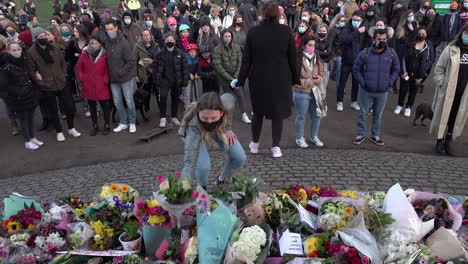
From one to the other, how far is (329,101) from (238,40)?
2.62 meters

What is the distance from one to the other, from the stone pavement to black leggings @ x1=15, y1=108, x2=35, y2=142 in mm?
1259

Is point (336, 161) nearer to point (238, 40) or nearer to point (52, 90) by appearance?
point (238, 40)

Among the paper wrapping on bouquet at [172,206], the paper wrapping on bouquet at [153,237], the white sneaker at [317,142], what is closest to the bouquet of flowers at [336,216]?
the paper wrapping on bouquet at [172,206]

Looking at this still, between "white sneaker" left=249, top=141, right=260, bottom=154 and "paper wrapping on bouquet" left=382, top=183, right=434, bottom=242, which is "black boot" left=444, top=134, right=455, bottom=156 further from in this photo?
"paper wrapping on bouquet" left=382, top=183, right=434, bottom=242

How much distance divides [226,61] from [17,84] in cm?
381

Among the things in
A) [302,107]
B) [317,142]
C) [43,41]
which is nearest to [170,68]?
[43,41]

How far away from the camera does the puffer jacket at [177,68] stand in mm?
7500

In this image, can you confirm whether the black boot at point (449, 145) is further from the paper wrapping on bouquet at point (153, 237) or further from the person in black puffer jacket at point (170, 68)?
the paper wrapping on bouquet at point (153, 237)

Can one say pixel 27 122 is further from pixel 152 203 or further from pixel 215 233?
pixel 215 233

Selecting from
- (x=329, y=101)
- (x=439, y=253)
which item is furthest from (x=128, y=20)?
(x=439, y=253)

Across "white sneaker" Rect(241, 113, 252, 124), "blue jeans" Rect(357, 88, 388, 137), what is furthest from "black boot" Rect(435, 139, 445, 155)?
"white sneaker" Rect(241, 113, 252, 124)

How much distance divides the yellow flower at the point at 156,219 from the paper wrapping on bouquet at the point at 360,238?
1.26 metres

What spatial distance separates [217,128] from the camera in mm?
4047

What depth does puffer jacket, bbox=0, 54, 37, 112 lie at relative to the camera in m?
6.58
